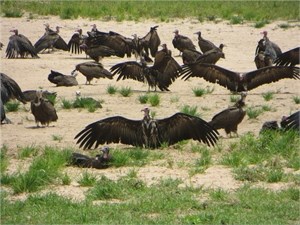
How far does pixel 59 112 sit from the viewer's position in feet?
43.7

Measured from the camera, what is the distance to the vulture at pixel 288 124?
437 inches

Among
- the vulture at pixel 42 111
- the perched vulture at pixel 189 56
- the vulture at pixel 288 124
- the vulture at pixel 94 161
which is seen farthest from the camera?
the perched vulture at pixel 189 56

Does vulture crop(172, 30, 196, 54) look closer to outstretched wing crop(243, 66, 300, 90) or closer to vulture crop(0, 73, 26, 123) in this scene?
outstretched wing crop(243, 66, 300, 90)

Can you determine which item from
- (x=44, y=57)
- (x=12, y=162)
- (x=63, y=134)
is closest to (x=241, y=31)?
(x=44, y=57)

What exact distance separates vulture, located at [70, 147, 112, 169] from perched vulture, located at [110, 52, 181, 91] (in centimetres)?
517

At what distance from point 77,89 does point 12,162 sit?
557cm

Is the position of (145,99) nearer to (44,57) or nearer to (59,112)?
(59,112)

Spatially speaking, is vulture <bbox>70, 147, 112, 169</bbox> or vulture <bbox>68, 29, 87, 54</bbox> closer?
vulture <bbox>70, 147, 112, 169</bbox>

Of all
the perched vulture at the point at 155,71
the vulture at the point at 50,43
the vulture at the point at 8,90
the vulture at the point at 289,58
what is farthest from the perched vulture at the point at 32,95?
the vulture at the point at 50,43

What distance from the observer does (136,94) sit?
1495cm

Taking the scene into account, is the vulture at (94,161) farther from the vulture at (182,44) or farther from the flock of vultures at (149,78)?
the vulture at (182,44)

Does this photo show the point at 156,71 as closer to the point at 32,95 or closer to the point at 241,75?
the point at 241,75

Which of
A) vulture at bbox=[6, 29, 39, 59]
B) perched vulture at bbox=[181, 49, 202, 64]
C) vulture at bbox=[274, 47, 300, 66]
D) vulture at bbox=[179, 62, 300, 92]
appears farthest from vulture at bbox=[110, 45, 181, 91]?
vulture at bbox=[6, 29, 39, 59]

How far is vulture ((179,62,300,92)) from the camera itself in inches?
567
